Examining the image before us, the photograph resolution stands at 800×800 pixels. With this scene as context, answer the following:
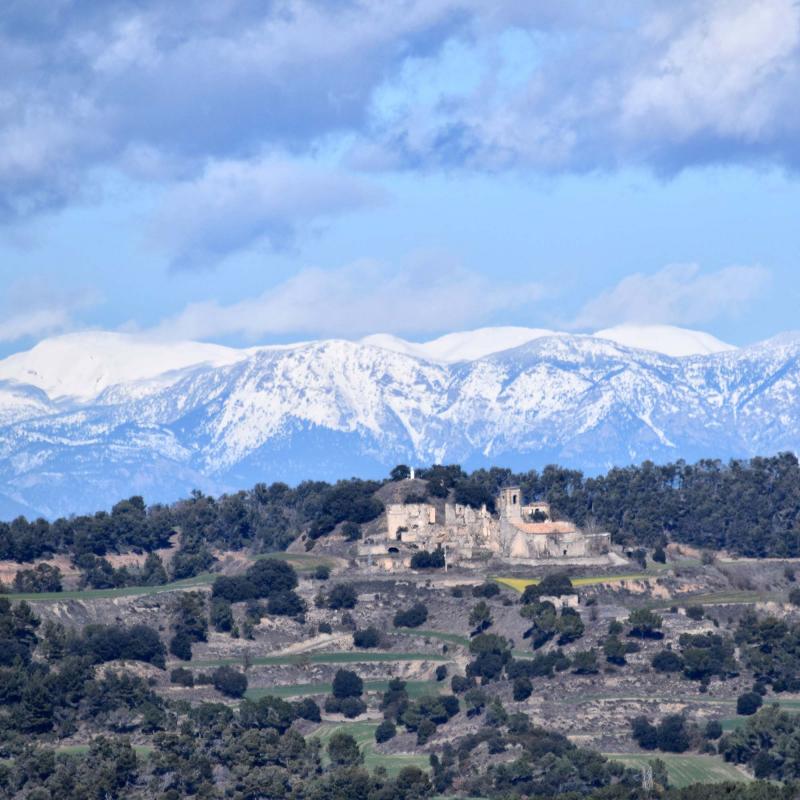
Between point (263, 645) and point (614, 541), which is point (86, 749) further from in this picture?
point (614, 541)

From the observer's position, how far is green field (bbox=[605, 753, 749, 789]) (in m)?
132

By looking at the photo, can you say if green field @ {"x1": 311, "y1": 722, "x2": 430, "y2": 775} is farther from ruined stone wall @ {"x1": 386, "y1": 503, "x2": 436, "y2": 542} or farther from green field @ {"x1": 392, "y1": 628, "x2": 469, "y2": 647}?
ruined stone wall @ {"x1": 386, "y1": 503, "x2": 436, "y2": 542}

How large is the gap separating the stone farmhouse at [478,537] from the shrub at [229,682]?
31.0 metres

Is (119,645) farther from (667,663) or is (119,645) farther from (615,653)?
(667,663)

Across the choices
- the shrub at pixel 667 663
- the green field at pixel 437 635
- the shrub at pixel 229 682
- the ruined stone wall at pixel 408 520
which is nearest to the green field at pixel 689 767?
the shrub at pixel 667 663

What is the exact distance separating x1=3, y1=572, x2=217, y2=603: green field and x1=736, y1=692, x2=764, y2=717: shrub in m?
51.1

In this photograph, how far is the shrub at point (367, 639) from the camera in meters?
171

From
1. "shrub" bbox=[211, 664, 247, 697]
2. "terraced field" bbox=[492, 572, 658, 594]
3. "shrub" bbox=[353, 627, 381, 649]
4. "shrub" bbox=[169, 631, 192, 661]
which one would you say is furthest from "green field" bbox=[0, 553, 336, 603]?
"shrub" bbox=[211, 664, 247, 697]

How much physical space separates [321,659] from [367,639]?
16.1ft

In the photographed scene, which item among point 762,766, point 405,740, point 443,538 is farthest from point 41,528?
point 762,766

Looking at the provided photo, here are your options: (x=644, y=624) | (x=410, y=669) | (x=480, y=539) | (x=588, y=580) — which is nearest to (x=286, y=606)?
(x=410, y=669)

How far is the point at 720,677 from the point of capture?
6083 inches

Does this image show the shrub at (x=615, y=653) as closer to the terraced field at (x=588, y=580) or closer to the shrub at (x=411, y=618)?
the terraced field at (x=588, y=580)

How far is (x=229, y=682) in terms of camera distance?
158250 millimetres
